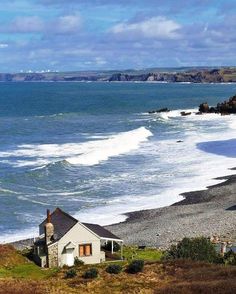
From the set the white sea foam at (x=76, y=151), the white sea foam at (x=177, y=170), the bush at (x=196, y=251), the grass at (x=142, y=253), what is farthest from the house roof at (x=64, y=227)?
the white sea foam at (x=76, y=151)

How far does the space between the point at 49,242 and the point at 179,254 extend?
7347 millimetres

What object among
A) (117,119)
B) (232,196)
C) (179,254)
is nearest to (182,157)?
(232,196)

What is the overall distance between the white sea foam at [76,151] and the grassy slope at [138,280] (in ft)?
120

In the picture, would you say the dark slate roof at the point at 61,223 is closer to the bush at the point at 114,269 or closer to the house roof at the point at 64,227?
the house roof at the point at 64,227

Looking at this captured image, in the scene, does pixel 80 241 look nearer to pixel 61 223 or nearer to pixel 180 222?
pixel 61 223

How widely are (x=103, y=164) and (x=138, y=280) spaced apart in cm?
3975

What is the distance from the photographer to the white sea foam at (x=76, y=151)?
233 feet

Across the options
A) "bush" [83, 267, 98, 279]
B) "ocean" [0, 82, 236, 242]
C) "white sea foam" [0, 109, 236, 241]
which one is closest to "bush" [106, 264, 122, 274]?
"bush" [83, 267, 98, 279]

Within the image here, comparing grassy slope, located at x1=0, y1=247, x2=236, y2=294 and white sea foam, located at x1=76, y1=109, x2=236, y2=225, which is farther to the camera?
white sea foam, located at x1=76, y1=109, x2=236, y2=225

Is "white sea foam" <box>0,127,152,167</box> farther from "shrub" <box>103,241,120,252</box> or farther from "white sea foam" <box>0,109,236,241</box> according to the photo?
"shrub" <box>103,241,120,252</box>

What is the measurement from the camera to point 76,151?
78.1m

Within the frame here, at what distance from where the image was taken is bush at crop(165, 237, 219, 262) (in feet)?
112

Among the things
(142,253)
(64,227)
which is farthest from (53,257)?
(142,253)

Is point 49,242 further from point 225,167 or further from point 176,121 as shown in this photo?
point 176,121
